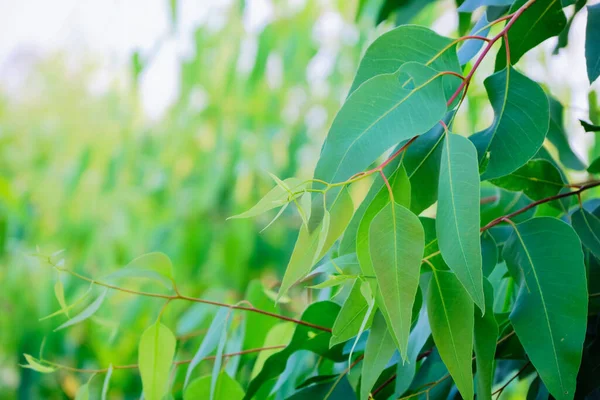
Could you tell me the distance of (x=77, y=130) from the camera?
6.59ft

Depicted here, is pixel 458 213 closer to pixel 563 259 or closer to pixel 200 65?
pixel 563 259

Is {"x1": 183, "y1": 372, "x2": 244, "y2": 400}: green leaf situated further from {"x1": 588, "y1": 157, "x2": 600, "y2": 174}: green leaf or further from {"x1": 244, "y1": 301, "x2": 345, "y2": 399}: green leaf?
{"x1": 588, "y1": 157, "x2": 600, "y2": 174}: green leaf

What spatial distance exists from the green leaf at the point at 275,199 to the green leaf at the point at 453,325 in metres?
0.10

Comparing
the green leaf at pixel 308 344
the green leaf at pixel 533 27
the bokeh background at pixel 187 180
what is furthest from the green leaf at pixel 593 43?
the bokeh background at pixel 187 180

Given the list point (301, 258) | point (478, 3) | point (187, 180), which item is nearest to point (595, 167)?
point (478, 3)

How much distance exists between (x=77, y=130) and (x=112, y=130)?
9.2 inches

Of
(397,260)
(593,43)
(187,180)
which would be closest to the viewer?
(397,260)

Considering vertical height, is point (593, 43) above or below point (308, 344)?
above

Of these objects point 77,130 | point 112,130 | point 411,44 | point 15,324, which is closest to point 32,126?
point 77,130

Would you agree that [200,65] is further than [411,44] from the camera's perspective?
Yes

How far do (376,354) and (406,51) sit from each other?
169 millimetres

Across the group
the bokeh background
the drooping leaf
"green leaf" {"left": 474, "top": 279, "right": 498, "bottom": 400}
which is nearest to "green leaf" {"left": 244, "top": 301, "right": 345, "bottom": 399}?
"green leaf" {"left": 474, "top": 279, "right": 498, "bottom": 400}

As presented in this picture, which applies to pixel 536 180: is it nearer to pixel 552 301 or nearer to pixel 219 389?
pixel 552 301

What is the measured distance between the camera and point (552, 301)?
34 cm
